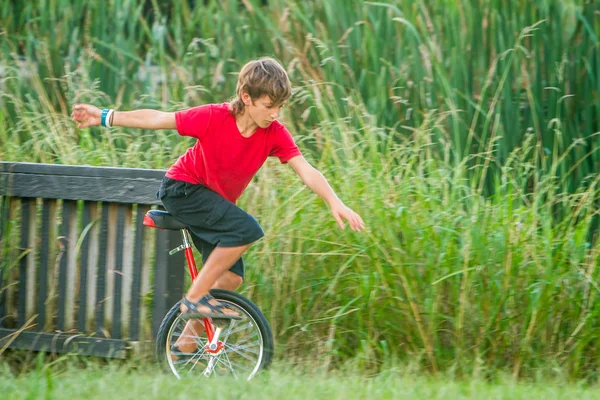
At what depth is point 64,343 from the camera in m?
5.18

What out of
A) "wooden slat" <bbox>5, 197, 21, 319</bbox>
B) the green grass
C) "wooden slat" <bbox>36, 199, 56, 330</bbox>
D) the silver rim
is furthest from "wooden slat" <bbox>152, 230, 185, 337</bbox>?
"wooden slat" <bbox>5, 197, 21, 319</bbox>

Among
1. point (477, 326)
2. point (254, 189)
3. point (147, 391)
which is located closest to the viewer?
point (147, 391)

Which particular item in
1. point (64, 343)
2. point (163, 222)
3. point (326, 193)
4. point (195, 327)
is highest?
point (326, 193)

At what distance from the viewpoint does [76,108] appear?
448cm

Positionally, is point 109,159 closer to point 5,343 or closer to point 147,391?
point 5,343

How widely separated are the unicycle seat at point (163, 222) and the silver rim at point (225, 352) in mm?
472

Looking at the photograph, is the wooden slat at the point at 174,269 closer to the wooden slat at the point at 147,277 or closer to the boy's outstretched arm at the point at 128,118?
the wooden slat at the point at 147,277

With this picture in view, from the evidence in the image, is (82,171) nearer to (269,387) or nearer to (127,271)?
(127,271)

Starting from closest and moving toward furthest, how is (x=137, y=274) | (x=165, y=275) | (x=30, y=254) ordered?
(x=165, y=275), (x=137, y=274), (x=30, y=254)

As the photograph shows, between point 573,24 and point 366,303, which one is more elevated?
point 573,24

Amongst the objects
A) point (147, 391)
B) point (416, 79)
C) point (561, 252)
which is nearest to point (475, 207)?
point (561, 252)

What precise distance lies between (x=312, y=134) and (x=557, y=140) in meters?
1.73

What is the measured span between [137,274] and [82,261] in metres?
0.38

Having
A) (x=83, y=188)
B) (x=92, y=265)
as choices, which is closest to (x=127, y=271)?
(x=92, y=265)
